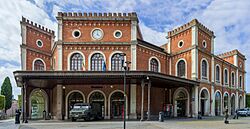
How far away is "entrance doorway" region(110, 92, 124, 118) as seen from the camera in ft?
93.4

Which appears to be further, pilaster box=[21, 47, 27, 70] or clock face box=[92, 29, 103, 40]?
pilaster box=[21, 47, 27, 70]

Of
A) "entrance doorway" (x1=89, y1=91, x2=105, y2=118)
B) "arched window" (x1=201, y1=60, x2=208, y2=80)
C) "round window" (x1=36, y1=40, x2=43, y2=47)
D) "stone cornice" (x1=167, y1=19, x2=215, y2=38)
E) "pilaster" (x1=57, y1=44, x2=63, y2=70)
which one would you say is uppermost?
"stone cornice" (x1=167, y1=19, x2=215, y2=38)

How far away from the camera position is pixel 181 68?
33.9m

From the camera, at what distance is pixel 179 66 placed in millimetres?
34125

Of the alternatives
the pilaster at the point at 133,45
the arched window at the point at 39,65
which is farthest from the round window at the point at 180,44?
the arched window at the point at 39,65

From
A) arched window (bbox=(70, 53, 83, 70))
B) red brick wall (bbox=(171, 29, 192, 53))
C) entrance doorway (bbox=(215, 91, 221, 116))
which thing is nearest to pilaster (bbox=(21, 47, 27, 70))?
arched window (bbox=(70, 53, 83, 70))

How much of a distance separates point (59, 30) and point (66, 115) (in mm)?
9170

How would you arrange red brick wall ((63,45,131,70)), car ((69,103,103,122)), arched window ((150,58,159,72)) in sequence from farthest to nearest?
1. arched window ((150,58,159,72))
2. red brick wall ((63,45,131,70))
3. car ((69,103,103,122))

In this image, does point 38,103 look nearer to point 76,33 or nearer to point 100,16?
point 76,33

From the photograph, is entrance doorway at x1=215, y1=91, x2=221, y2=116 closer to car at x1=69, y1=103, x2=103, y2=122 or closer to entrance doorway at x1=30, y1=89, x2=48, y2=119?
car at x1=69, y1=103, x2=103, y2=122

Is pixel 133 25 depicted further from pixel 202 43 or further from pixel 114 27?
pixel 202 43

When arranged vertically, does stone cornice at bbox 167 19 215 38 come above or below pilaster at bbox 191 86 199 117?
above

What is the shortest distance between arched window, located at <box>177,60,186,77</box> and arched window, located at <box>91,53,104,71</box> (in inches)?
435

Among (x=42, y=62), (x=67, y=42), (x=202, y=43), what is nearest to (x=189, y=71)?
(x=202, y=43)
